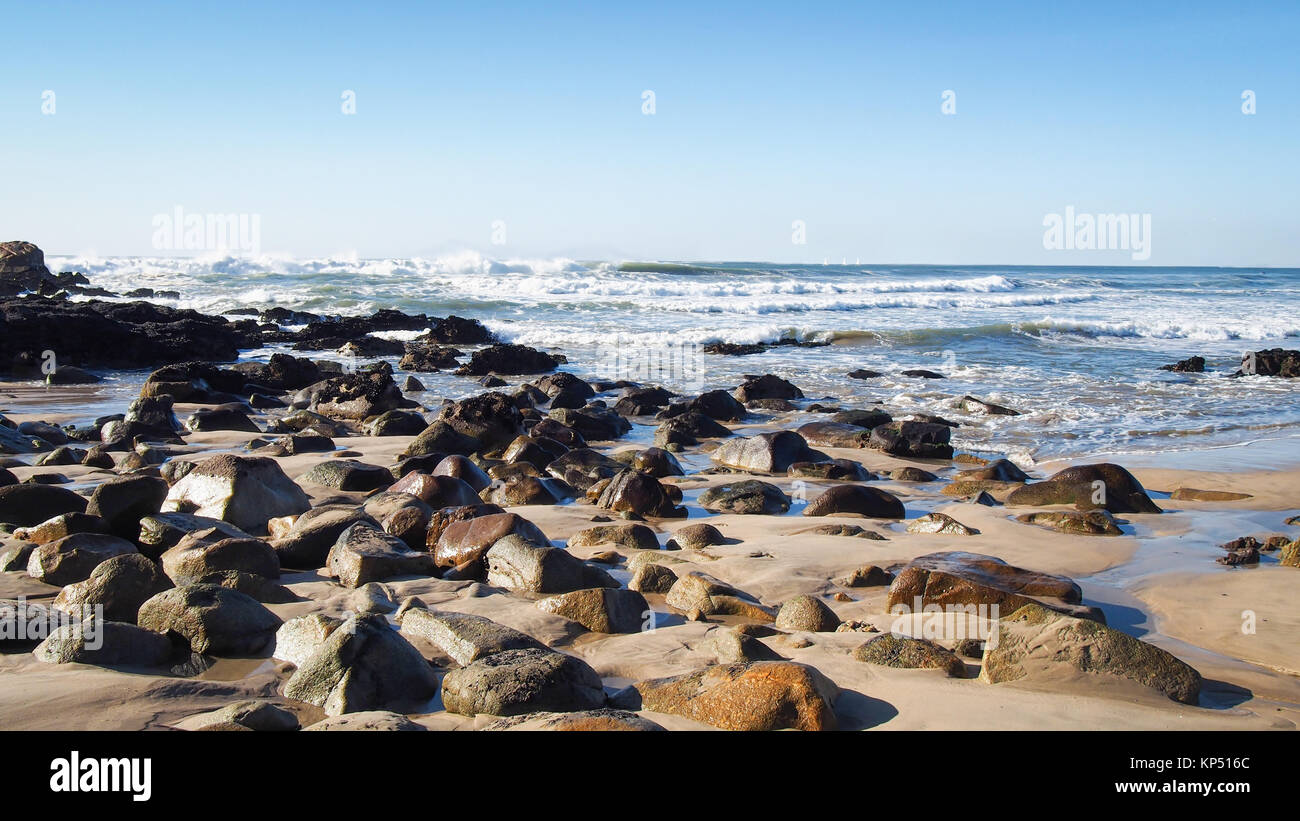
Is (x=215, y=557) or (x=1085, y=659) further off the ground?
(x=215, y=557)

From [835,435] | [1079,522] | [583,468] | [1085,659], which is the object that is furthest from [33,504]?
[835,435]

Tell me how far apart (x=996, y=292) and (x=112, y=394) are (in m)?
38.0

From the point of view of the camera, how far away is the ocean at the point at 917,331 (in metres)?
11.7

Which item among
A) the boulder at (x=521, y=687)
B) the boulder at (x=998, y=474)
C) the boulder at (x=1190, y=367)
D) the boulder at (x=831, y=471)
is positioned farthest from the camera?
the boulder at (x=1190, y=367)

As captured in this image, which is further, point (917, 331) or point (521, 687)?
point (917, 331)

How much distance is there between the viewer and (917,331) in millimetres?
23234

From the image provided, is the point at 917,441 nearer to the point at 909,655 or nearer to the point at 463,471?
the point at 463,471

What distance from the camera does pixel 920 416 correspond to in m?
11.1

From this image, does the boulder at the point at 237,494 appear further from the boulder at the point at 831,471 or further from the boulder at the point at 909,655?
the boulder at the point at 831,471
